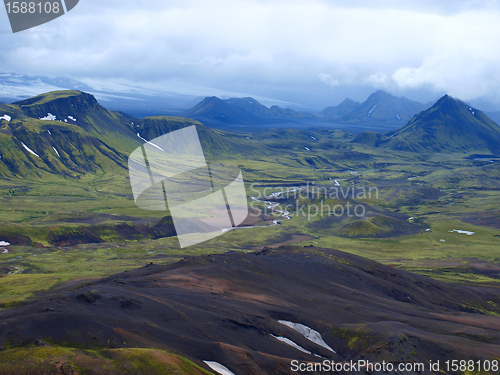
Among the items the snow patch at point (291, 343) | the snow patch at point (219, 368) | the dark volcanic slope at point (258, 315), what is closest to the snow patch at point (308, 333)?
the dark volcanic slope at point (258, 315)

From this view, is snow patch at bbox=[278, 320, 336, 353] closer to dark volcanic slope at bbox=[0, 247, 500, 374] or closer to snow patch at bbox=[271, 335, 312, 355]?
dark volcanic slope at bbox=[0, 247, 500, 374]

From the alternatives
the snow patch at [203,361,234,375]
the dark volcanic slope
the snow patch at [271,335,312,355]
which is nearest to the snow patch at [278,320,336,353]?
the dark volcanic slope

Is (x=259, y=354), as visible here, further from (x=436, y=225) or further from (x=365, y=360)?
(x=436, y=225)

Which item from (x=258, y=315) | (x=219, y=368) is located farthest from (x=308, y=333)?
(x=219, y=368)

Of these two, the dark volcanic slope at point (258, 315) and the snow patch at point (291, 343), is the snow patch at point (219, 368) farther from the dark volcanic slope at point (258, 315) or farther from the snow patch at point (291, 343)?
the snow patch at point (291, 343)

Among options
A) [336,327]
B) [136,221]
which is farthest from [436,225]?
[336,327]

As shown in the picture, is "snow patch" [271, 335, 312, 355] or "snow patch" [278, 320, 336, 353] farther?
"snow patch" [278, 320, 336, 353]
